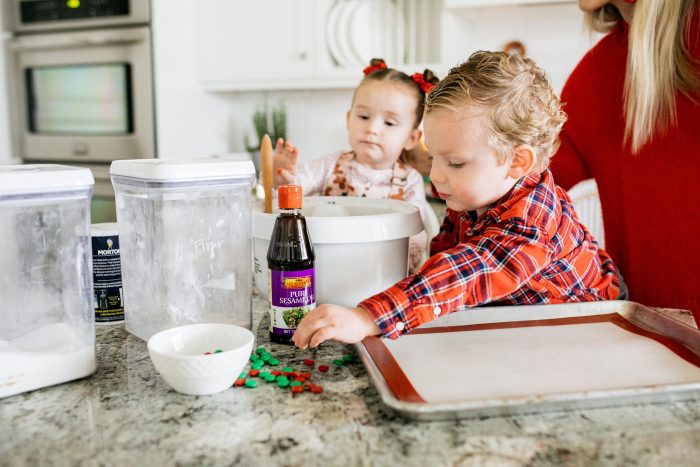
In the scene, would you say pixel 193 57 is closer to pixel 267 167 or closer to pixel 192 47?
pixel 192 47

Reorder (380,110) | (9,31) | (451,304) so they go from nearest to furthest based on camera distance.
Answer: (451,304) < (380,110) < (9,31)

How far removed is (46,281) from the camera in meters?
0.73

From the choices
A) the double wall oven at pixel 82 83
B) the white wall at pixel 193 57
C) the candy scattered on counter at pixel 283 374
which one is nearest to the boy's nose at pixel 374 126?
the candy scattered on counter at pixel 283 374

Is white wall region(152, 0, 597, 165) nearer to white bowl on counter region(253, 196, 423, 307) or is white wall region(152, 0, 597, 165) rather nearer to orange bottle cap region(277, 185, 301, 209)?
white bowl on counter region(253, 196, 423, 307)

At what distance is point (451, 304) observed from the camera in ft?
2.81

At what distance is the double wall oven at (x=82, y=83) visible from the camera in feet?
8.92

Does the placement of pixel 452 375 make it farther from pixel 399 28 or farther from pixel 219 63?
pixel 219 63

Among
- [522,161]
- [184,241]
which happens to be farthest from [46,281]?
[522,161]

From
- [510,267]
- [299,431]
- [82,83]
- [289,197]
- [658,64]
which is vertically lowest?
[299,431]

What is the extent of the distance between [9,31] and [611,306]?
9.71 ft

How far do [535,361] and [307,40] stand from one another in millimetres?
2280

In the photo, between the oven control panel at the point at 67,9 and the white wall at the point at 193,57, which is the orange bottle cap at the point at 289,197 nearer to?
the white wall at the point at 193,57

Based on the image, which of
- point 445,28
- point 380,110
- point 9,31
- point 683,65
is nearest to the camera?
point 683,65

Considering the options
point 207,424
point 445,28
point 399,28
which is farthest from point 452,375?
point 399,28
